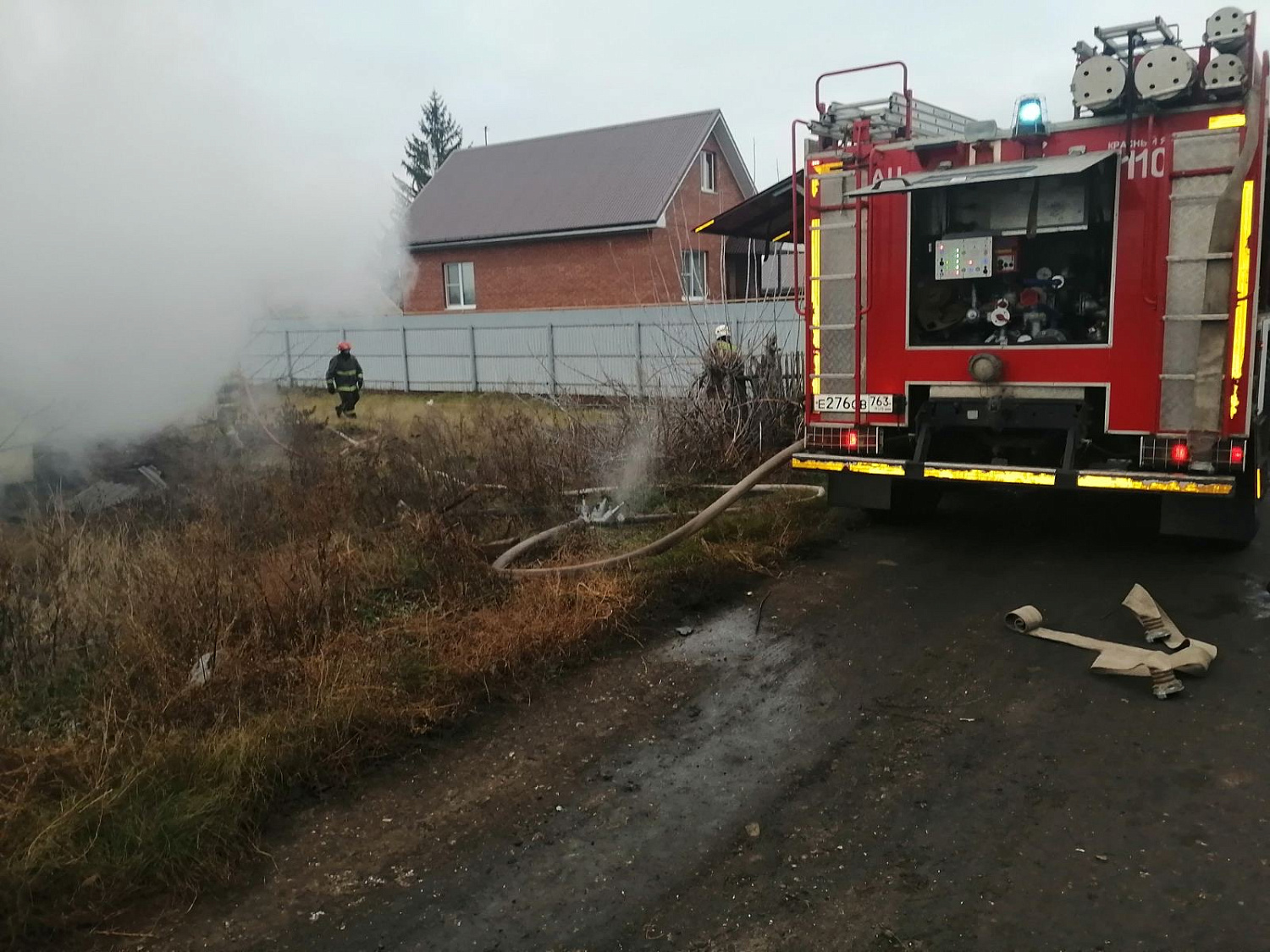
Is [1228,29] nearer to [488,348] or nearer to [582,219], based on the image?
[488,348]

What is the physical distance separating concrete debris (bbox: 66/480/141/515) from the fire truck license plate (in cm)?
559

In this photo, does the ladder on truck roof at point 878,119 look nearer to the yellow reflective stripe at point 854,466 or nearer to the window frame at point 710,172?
the yellow reflective stripe at point 854,466

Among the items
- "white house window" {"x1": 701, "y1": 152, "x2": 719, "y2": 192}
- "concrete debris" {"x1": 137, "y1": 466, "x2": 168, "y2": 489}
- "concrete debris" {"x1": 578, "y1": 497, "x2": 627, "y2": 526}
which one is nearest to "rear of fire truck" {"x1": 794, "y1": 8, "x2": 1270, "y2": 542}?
"concrete debris" {"x1": 578, "y1": 497, "x2": 627, "y2": 526}

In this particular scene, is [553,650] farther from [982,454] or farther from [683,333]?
[683,333]

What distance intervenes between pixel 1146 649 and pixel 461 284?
27.8 meters

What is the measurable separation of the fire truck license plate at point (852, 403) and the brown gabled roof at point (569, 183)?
19.3 metres

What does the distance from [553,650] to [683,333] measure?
8.71m

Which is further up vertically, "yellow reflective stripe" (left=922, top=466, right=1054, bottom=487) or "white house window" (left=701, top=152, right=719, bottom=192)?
"white house window" (left=701, top=152, right=719, bottom=192)

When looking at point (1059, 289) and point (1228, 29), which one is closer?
point (1228, 29)

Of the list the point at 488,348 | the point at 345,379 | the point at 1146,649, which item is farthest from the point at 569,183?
the point at 1146,649

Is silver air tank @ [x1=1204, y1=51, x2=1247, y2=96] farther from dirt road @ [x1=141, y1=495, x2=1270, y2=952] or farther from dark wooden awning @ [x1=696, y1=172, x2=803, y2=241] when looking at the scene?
dark wooden awning @ [x1=696, y1=172, x2=803, y2=241]

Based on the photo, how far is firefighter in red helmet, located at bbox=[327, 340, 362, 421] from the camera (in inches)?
665

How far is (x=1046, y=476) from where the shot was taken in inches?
260

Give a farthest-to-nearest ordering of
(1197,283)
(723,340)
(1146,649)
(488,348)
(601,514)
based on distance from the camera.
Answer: (488,348)
(723,340)
(601,514)
(1197,283)
(1146,649)
